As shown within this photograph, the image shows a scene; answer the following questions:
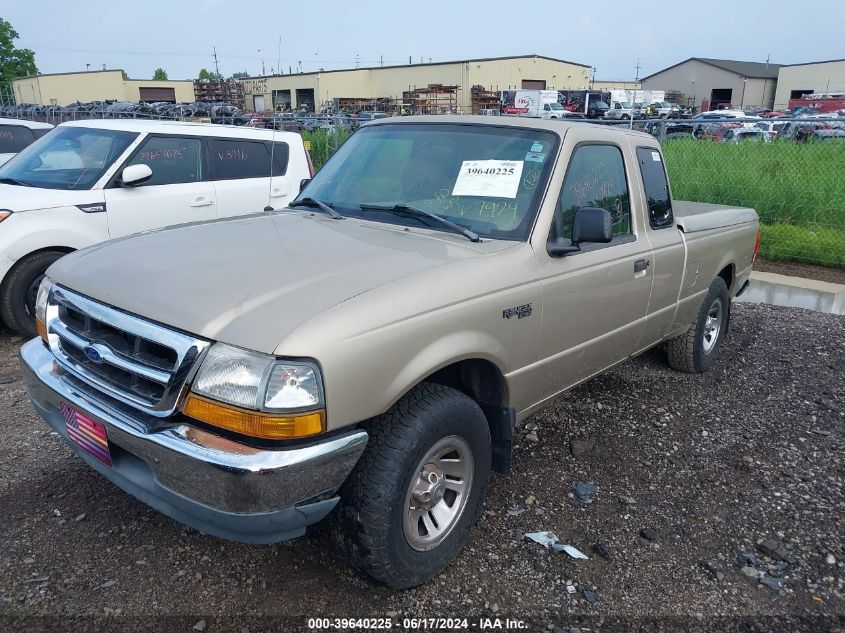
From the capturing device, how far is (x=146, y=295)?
97.9 inches

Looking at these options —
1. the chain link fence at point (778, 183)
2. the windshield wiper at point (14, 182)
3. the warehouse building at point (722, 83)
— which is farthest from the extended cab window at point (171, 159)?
the warehouse building at point (722, 83)

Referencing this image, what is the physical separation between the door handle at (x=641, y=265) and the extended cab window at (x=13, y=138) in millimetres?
8944

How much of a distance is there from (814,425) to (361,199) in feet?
11.2

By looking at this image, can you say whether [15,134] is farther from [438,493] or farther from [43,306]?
[438,493]

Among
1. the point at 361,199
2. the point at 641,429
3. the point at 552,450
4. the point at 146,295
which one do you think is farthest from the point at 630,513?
the point at 146,295

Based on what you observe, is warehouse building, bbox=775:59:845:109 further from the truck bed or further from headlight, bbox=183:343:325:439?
headlight, bbox=183:343:325:439

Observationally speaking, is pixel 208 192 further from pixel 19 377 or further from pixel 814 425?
pixel 814 425

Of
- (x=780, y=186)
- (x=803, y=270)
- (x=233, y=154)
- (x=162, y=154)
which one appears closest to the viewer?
(x=162, y=154)

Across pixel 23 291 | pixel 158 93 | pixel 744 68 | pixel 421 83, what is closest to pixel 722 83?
pixel 744 68

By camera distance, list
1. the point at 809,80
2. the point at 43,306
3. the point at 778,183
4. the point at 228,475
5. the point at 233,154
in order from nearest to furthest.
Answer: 1. the point at 228,475
2. the point at 43,306
3. the point at 233,154
4. the point at 778,183
5. the point at 809,80

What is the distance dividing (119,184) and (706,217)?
196 inches

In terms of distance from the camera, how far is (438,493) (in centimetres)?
281

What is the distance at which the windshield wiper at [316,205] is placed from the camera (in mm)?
3620

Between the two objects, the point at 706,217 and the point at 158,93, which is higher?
the point at 158,93
